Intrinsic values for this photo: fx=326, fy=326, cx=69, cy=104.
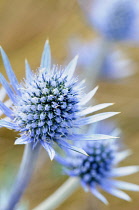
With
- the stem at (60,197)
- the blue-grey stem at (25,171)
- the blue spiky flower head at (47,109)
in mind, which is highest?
the blue spiky flower head at (47,109)

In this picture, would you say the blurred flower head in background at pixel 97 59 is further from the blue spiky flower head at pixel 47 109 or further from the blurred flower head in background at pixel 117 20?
the blue spiky flower head at pixel 47 109

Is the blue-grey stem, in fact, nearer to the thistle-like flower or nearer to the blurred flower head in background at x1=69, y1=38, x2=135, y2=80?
the thistle-like flower

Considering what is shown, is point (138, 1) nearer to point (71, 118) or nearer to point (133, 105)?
point (133, 105)

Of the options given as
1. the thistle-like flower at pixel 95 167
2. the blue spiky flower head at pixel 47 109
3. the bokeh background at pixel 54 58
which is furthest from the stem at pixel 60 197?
the bokeh background at pixel 54 58

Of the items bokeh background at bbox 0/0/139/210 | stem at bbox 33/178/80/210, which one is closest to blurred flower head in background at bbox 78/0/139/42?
bokeh background at bbox 0/0/139/210

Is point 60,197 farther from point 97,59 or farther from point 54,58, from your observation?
point 54,58

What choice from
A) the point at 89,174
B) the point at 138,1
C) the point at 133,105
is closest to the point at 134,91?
the point at 133,105
